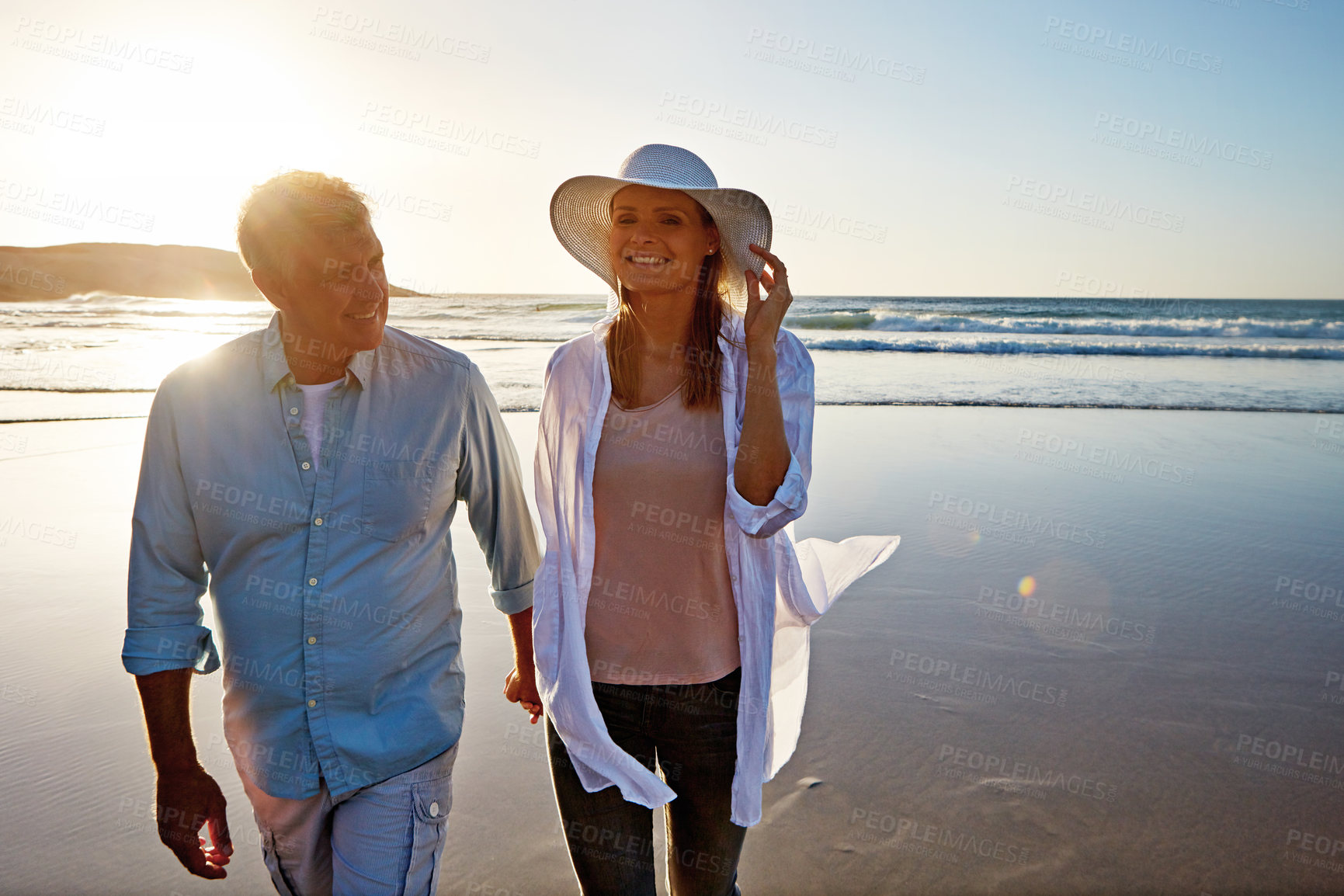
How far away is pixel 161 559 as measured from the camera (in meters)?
1.86

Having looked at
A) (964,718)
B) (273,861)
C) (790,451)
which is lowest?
(964,718)

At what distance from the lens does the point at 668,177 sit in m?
2.22

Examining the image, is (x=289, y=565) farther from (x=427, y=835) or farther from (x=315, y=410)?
(x=427, y=835)

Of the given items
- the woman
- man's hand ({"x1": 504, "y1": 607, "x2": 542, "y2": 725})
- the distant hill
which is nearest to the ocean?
the distant hill

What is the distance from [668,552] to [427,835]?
34.4 inches

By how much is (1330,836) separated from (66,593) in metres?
6.28

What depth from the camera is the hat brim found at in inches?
90.7

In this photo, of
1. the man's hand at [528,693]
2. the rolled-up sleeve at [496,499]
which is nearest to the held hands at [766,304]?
the rolled-up sleeve at [496,499]

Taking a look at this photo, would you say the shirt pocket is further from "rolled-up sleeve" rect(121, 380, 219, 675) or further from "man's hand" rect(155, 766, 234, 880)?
"man's hand" rect(155, 766, 234, 880)

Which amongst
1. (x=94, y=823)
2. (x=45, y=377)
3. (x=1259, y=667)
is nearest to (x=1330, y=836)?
(x=1259, y=667)

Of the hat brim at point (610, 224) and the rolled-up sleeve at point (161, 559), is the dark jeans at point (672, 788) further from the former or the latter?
the hat brim at point (610, 224)

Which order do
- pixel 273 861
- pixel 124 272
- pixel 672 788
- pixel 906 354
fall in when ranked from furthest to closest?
1. pixel 124 272
2. pixel 906 354
3. pixel 672 788
4. pixel 273 861

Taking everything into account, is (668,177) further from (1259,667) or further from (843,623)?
(1259,667)

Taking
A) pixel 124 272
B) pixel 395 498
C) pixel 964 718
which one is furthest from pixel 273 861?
pixel 124 272
